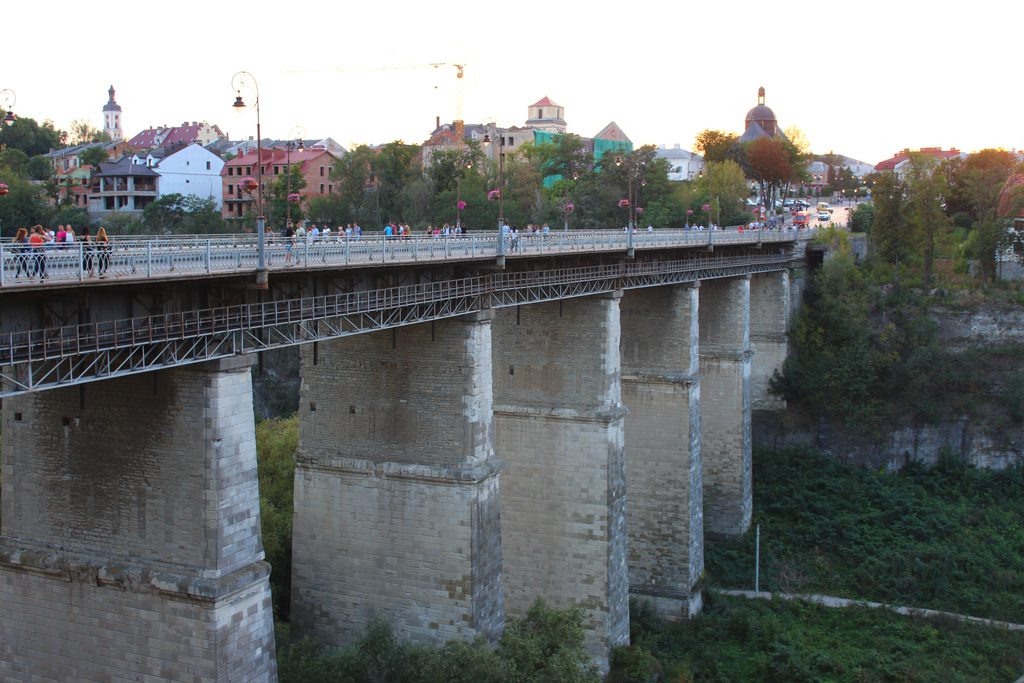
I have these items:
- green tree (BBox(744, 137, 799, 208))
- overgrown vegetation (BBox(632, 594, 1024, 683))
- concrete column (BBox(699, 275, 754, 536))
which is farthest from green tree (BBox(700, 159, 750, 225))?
overgrown vegetation (BBox(632, 594, 1024, 683))

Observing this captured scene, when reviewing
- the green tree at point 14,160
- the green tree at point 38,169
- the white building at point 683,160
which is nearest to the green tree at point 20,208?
the green tree at point 14,160

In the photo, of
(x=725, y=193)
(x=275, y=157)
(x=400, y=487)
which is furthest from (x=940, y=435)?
(x=275, y=157)

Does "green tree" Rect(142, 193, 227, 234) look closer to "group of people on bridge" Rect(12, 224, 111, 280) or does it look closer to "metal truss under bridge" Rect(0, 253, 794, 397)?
"metal truss under bridge" Rect(0, 253, 794, 397)

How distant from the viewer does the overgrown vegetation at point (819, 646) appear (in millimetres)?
31625

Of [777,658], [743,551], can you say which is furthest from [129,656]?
[743,551]

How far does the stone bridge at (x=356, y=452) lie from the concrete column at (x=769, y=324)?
11122 millimetres

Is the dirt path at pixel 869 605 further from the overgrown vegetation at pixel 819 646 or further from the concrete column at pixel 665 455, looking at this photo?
the concrete column at pixel 665 455

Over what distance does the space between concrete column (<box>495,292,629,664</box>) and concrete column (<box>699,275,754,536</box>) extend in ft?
41.7

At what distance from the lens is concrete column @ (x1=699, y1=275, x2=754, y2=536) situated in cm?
4319

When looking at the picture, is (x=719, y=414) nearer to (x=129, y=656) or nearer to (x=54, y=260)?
(x=129, y=656)

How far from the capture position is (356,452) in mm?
24922

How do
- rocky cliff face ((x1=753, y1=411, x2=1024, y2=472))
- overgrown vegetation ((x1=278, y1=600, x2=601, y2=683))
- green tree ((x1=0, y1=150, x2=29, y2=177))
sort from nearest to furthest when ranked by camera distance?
1. overgrown vegetation ((x1=278, y1=600, x2=601, y2=683))
2. rocky cliff face ((x1=753, y1=411, x2=1024, y2=472))
3. green tree ((x1=0, y1=150, x2=29, y2=177))

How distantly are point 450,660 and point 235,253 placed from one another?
31.4 feet

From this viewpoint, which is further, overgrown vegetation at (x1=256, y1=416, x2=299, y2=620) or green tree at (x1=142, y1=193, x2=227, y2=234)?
green tree at (x1=142, y1=193, x2=227, y2=234)
